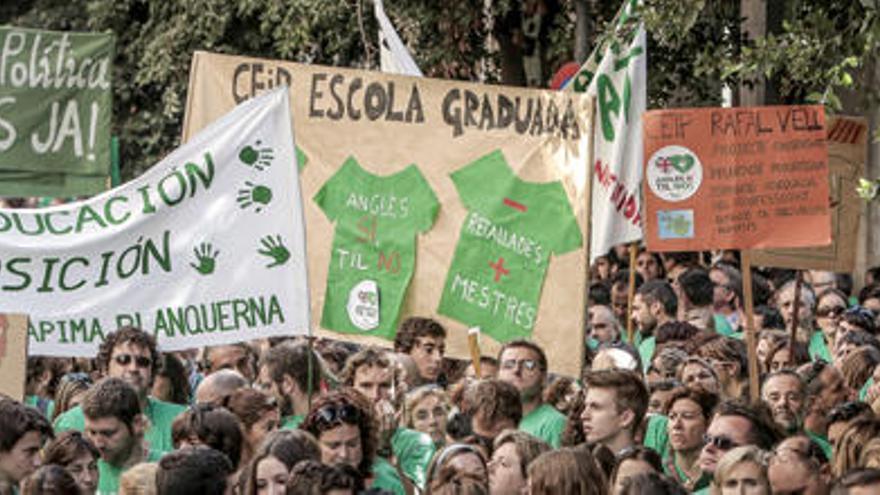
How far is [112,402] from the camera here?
11367 mm

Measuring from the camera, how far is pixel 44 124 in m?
14.2

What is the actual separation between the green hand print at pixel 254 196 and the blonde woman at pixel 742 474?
9.23ft

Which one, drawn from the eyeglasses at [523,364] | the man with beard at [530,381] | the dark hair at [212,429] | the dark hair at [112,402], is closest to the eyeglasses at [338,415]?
the dark hair at [212,429]

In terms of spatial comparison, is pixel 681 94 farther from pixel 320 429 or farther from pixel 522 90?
pixel 320 429

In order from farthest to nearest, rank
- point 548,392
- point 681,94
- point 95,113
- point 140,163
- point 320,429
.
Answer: point 140,163 → point 681,94 → point 95,113 → point 548,392 → point 320,429

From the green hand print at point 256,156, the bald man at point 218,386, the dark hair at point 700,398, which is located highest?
the green hand print at point 256,156

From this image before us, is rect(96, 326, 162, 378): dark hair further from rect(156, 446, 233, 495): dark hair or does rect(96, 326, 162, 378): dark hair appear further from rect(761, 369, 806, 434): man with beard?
rect(761, 369, 806, 434): man with beard

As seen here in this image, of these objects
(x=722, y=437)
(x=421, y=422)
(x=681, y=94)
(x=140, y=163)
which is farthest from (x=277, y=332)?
(x=140, y=163)

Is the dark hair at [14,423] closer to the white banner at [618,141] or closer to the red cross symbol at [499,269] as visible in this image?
the red cross symbol at [499,269]

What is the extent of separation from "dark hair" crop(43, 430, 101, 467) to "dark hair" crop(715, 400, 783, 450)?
2616 mm

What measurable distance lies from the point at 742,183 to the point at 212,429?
4236 mm

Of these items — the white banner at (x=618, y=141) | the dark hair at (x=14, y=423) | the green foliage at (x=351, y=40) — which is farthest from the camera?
the green foliage at (x=351, y=40)

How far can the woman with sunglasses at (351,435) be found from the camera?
36.2 ft

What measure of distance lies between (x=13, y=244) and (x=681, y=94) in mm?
12251
